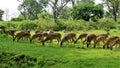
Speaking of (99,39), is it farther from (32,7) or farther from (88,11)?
(32,7)

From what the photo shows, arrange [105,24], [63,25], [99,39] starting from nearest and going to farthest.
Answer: [99,39] < [63,25] < [105,24]

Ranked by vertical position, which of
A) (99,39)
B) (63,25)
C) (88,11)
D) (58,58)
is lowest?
(58,58)

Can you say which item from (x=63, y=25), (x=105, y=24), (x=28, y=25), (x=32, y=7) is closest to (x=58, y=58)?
(x=63, y=25)

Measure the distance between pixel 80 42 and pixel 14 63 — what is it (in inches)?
348

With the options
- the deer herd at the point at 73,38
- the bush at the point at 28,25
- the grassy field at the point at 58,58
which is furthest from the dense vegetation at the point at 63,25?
the grassy field at the point at 58,58

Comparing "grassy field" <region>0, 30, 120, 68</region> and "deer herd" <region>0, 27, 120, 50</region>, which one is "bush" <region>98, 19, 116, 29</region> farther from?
"grassy field" <region>0, 30, 120, 68</region>

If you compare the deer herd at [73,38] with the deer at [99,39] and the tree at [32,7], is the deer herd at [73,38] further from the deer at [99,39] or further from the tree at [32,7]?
the tree at [32,7]

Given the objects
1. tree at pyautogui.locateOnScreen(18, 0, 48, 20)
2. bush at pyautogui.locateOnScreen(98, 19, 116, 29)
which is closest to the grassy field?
bush at pyautogui.locateOnScreen(98, 19, 116, 29)

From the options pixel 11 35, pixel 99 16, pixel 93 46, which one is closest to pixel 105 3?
pixel 99 16

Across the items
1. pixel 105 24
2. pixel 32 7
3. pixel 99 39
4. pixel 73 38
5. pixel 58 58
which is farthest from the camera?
pixel 32 7

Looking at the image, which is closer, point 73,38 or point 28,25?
point 73,38

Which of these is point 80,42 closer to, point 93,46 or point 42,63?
point 93,46

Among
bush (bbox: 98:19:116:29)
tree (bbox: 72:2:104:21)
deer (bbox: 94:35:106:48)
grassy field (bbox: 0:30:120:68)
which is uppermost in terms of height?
tree (bbox: 72:2:104:21)

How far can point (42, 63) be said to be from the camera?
18078 millimetres
